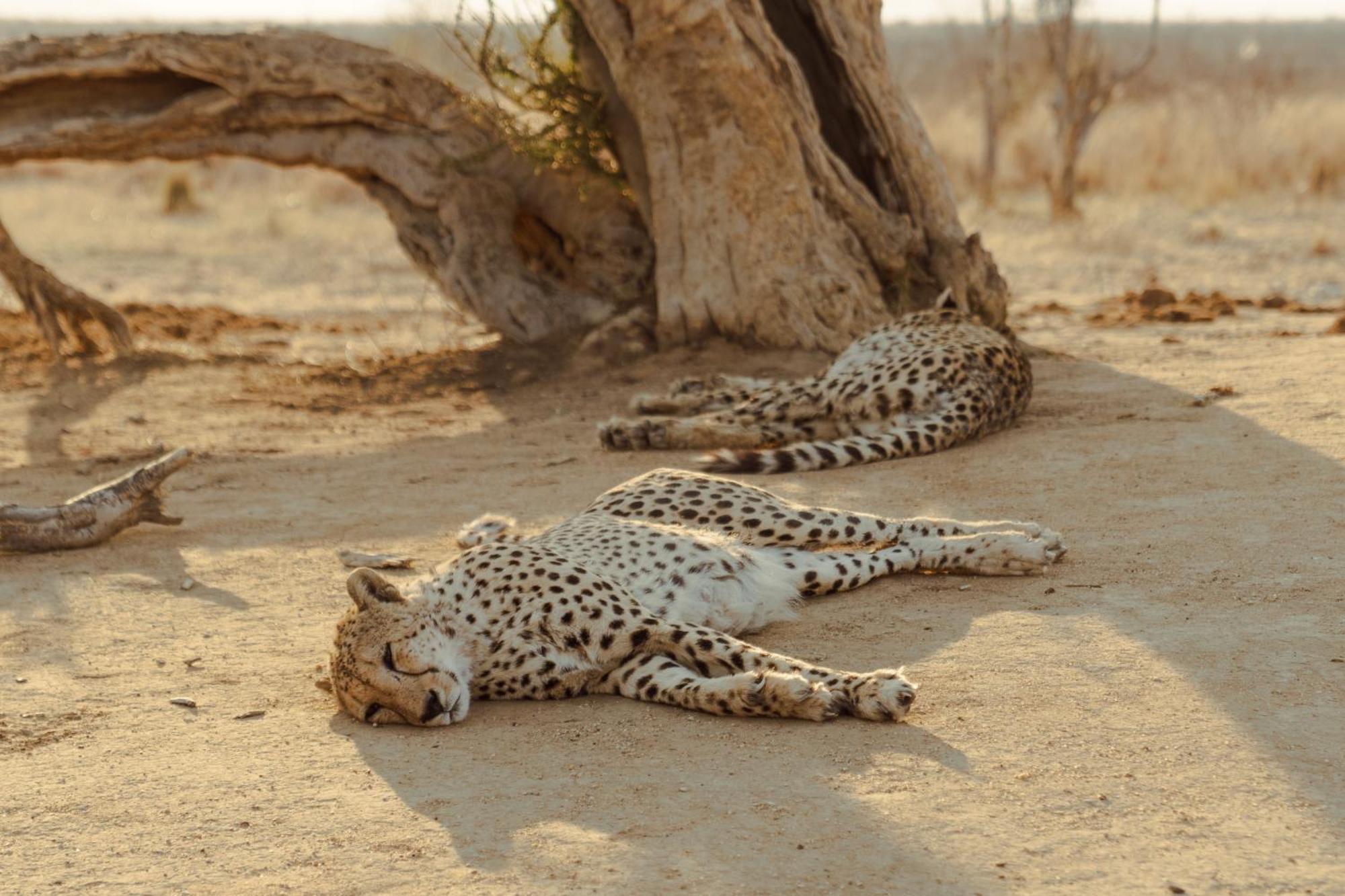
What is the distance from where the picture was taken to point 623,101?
7.43 metres

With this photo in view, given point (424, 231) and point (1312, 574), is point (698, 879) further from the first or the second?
point (424, 231)

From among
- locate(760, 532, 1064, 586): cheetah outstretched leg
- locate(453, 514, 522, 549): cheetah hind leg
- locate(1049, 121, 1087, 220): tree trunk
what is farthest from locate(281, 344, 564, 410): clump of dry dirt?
locate(1049, 121, 1087, 220): tree trunk

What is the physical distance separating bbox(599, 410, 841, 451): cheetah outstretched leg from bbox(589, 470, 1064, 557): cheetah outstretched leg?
1488mm

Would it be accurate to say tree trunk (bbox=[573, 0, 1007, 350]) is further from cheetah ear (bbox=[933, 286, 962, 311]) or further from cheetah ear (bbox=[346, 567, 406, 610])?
cheetah ear (bbox=[346, 567, 406, 610])

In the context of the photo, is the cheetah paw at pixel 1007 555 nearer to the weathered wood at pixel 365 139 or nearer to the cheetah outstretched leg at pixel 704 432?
the cheetah outstretched leg at pixel 704 432

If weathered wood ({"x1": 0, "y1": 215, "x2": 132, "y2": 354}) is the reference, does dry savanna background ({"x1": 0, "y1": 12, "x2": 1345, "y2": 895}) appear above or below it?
below

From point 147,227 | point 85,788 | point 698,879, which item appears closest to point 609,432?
point 85,788

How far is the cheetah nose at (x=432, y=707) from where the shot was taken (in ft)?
10.7

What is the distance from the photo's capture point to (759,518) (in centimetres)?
418

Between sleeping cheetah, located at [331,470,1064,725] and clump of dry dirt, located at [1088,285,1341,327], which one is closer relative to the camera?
sleeping cheetah, located at [331,470,1064,725]

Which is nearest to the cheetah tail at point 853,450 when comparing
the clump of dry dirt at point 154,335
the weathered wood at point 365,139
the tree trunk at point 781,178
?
the tree trunk at point 781,178

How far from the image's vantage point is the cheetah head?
10.7 ft

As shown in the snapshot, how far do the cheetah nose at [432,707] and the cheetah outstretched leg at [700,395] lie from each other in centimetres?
311

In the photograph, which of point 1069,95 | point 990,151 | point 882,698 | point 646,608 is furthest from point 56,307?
point 990,151
